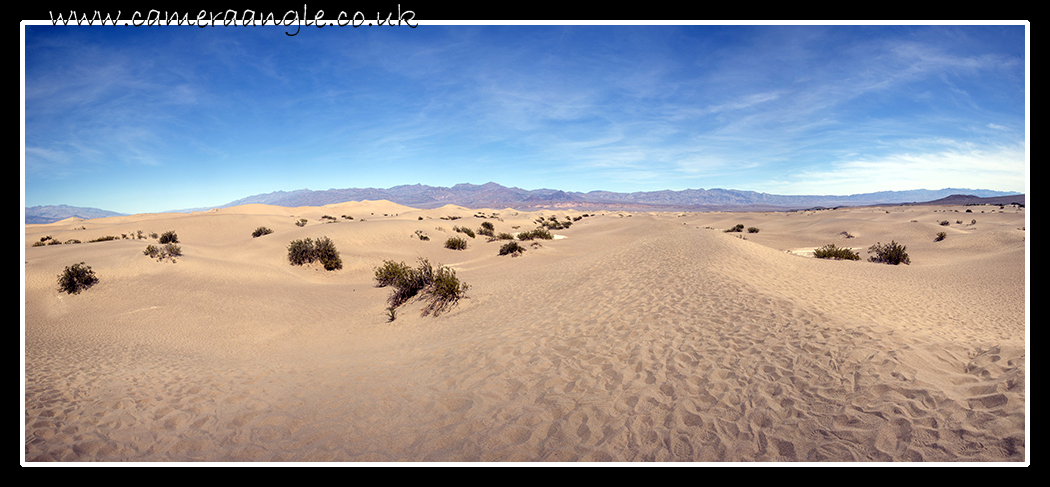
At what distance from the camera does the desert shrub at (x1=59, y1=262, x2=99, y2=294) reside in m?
10.2

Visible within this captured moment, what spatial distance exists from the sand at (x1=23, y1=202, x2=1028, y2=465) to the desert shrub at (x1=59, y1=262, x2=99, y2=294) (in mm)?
272

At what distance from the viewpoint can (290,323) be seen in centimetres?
962

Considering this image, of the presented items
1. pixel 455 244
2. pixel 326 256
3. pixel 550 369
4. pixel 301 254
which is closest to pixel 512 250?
pixel 455 244

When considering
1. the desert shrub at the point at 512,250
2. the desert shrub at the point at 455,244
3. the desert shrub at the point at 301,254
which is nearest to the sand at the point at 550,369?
the desert shrub at the point at 301,254

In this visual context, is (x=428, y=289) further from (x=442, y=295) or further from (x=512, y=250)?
(x=512, y=250)

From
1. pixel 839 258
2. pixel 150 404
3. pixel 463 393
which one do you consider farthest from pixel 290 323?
pixel 839 258

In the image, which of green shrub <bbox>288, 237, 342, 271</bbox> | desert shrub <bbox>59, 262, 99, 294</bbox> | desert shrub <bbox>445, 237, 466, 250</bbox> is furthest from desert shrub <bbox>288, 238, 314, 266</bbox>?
desert shrub <bbox>445, 237, 466, 250</bbox>

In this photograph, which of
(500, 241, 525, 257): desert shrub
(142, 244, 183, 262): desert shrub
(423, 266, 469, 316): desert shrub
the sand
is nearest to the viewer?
the sand

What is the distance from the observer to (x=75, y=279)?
10.3m

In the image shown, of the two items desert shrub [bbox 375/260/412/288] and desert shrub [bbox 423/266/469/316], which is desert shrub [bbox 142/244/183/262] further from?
desert shrub [bbox 423/266/469/316]

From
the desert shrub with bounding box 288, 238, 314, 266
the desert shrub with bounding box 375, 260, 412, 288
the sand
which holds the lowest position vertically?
the sand

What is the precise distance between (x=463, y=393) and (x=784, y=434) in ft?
11.8

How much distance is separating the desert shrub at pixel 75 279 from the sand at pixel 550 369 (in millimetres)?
272
